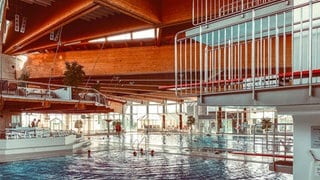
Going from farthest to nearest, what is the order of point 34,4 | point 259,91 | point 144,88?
point 144,88
point 34,4
point 259,91

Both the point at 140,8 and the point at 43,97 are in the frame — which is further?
the point at 43,97

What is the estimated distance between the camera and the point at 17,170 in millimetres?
13391

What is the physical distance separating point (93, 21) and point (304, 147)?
1804 cm

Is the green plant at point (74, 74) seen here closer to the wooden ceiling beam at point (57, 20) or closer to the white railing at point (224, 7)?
the wooden ceiling beam at point (57, 20)

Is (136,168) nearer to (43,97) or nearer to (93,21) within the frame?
(43,97)

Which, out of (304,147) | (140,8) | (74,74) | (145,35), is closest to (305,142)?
(304,147)

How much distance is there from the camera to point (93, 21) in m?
22.4

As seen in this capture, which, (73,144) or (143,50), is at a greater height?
(143,50)

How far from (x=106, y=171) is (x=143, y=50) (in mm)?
12615

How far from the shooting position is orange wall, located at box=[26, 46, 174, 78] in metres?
23.9

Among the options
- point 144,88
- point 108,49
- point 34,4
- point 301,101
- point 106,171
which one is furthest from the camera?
point 144,88

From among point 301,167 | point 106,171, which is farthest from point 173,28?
point 301,167

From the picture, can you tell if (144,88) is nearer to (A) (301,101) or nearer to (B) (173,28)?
(B) (173,28)

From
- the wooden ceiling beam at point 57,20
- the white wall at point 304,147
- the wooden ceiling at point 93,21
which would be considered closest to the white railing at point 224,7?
the wooden ceiling at point 93,21
